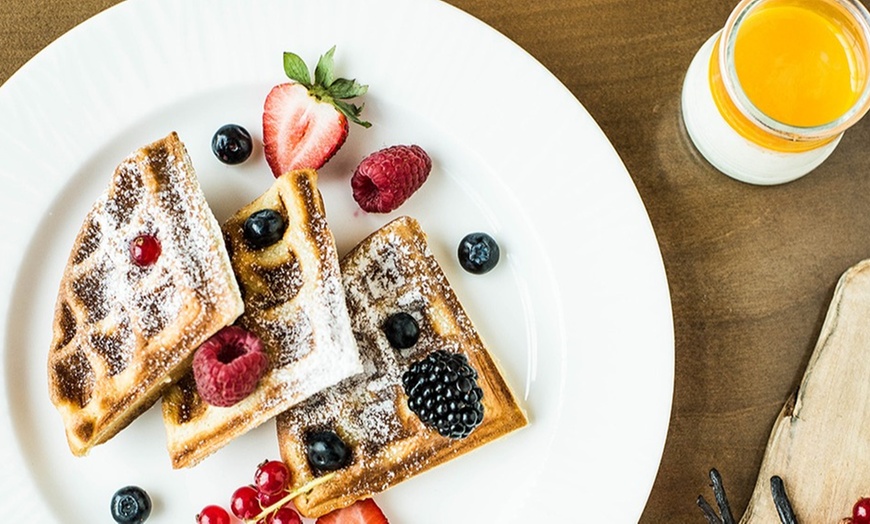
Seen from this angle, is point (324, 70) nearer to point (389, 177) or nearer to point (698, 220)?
point (389, 177)

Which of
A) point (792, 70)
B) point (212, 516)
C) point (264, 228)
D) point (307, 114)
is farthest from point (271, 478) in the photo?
point (792, 70)

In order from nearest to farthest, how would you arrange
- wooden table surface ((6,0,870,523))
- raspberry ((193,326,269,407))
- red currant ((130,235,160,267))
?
raspberry ((193,326,269,407)) < red currant ((130,235,160,267)) < wooden table surface ((6,0,870,523))

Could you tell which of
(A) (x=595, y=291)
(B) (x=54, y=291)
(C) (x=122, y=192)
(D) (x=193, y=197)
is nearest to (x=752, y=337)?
(A) (x=595, y=291)

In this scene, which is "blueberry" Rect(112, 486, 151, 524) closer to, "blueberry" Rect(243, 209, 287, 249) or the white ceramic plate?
the white ceramic plate

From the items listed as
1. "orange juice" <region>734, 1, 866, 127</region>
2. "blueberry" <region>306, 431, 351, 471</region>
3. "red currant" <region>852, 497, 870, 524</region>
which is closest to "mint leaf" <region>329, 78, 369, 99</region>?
"blueberry" <region>306, 431, 351, 471</region>

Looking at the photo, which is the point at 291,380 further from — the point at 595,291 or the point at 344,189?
the point at 595,291
